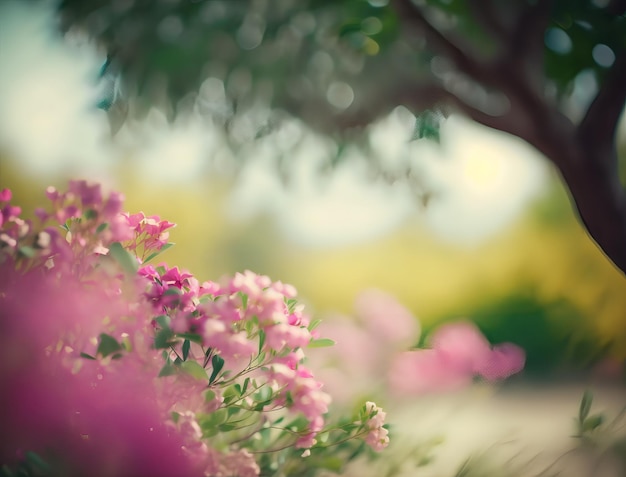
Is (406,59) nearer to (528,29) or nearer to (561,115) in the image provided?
(528,29)

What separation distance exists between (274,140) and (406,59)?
24.4 inches

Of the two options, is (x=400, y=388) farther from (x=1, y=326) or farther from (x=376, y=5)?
(x=1, y=326)

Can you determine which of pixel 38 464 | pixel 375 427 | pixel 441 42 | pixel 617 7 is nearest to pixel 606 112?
pixel 617 7

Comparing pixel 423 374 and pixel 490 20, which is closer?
pixel 490 20

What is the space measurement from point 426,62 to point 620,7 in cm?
67

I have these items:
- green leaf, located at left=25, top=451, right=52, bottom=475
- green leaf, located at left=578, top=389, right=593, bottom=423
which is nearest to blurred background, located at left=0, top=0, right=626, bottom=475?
green leaf, located at left=578, top=389, right=593, bottom=423

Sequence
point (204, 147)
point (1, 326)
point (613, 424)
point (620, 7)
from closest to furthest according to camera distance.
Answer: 1. point (1, 326)
2. point (620, 7)
3. point (613, 424)
4. point (204, 147)

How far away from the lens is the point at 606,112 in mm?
2135

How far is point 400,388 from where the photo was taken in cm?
244

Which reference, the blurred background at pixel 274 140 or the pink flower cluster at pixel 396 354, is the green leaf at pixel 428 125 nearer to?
the blurred background at pixel 274 140

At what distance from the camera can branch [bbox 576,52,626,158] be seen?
2117mm

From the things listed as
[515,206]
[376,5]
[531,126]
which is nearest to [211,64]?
[376,5]

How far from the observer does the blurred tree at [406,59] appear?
212 centimetres

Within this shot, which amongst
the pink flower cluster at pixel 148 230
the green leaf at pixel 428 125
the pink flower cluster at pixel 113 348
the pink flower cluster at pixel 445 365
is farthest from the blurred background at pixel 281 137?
the pink flower cluster at pixel 113 348
